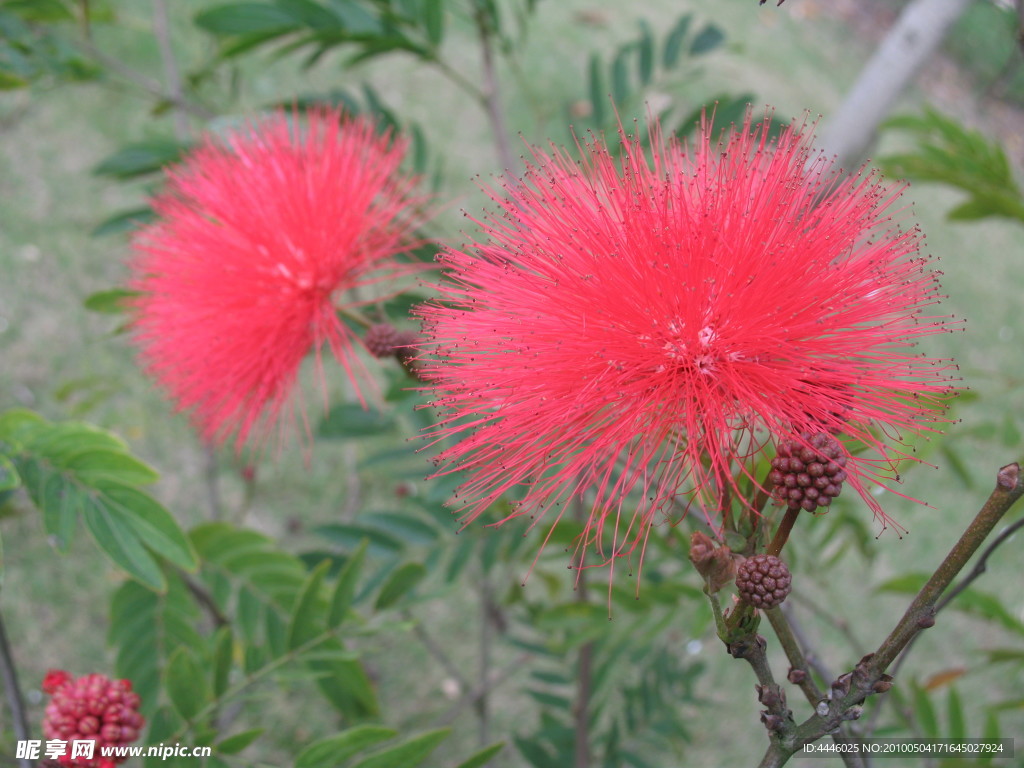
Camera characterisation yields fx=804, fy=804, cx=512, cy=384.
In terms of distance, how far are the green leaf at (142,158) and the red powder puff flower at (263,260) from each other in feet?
1.32

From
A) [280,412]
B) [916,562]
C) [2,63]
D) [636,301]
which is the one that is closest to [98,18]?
[2,63]

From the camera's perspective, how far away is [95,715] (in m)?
1.10

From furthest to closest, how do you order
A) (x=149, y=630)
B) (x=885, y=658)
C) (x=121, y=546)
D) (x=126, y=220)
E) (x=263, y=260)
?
(x=126, y=220)
(x=149, y=630)
(x=263, y=260)
(x=121, y=546)
(x=885, y=658)

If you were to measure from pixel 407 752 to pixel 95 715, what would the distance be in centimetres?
43

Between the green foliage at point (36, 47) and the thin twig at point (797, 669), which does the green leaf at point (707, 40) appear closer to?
the green foliage at point (36, 47)

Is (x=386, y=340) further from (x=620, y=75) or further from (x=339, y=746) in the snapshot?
(x=620, y=75)

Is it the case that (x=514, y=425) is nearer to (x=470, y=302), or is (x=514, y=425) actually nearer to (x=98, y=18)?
(x=470, y=302)

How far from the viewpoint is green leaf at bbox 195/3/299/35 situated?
1729 mm

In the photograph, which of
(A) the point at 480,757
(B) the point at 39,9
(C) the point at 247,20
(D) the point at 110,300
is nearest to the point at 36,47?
(B) the point at 39,9

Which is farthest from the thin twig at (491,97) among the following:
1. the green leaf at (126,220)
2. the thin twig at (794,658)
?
the thin twig at (794,658)

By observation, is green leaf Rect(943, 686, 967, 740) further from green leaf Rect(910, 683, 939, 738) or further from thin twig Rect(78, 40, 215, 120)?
thin twig Rect(78, 40, 215, 120)

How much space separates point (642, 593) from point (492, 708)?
1268 millimetres

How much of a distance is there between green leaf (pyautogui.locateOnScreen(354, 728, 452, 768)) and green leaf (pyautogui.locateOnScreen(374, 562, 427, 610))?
1.50ft

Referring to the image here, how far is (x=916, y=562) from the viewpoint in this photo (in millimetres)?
3234
